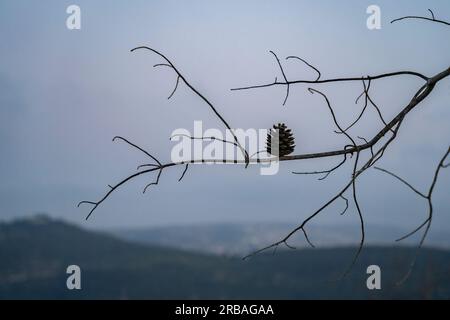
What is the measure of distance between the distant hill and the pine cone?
828 inches

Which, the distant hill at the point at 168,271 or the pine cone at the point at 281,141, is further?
the distant hill at the point at 168,271

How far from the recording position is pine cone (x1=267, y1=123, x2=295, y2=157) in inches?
68.4

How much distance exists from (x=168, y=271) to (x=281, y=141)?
98.0 ft

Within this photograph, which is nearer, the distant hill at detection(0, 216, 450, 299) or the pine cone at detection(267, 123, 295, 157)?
the pine cone at detection(267, 123, 295, 157)

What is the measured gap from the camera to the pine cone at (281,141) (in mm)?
1736

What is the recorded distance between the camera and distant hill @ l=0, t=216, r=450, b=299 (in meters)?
26.3

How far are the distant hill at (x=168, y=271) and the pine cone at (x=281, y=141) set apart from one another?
2103cm

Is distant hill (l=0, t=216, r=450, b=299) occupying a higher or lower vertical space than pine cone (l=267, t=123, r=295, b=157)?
lower

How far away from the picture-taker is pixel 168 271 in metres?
30.9
